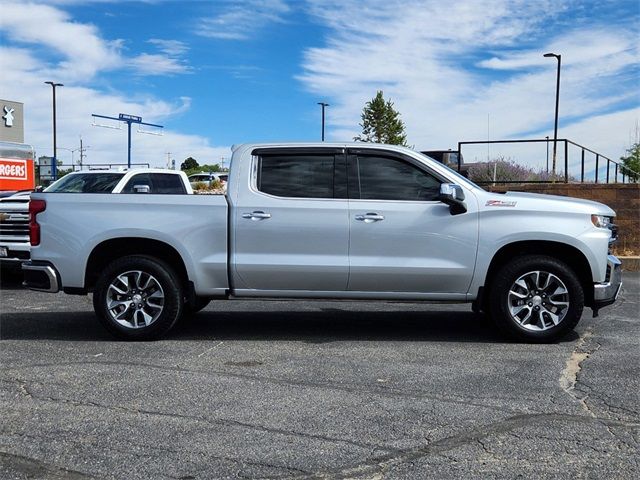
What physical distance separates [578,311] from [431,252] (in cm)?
150

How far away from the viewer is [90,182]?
1169 cm

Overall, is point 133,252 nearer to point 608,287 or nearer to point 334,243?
point 334,243

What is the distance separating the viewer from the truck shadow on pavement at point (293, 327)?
23.4ft

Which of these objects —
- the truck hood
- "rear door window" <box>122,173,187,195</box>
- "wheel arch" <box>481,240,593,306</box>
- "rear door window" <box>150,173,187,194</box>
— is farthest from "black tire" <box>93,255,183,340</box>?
"rear door window" <box>150,173,187,194</box>

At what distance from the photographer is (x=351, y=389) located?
520 centimetres

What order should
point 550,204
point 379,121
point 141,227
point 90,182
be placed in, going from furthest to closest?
point 379,121 → point 90,182 → point 141,227 → point 550,204

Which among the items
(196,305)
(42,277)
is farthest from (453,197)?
(42,277)

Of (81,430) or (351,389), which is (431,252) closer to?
(351,389)

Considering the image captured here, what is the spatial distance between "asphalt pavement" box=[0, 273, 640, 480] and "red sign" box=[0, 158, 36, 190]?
13625 mm

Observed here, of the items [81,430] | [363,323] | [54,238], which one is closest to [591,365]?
[363,323]

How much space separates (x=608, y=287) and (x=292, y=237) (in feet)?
10.0

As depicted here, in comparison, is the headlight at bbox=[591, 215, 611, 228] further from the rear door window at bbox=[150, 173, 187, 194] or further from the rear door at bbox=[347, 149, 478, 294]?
the rear door window at bbox=[150, 173, 187, 194]

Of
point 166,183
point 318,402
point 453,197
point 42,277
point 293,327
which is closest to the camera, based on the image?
point 318,402

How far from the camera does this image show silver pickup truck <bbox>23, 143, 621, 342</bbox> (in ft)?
21.9
